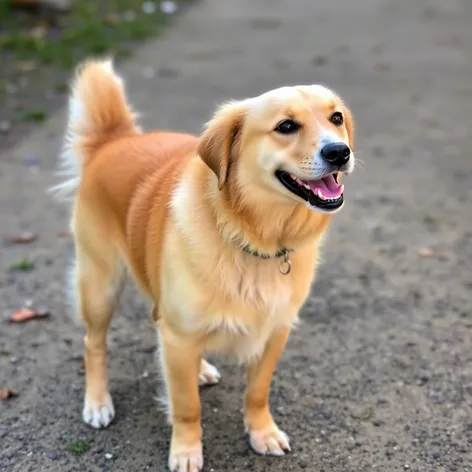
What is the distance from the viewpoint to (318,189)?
2.46 meters

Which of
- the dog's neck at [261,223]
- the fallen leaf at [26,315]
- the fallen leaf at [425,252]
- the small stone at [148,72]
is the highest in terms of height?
the dog's neck at [261,223]

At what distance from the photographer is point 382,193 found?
5.78 metres

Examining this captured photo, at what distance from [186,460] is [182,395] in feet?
0.90

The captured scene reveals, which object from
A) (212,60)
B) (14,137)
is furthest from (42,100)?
(212,60)

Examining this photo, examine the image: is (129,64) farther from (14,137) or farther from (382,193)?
(382,193)

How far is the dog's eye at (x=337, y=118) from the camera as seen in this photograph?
2589mm

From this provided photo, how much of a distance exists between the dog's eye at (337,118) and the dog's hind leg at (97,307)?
46.9 inches

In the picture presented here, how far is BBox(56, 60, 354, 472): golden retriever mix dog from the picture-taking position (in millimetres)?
2492

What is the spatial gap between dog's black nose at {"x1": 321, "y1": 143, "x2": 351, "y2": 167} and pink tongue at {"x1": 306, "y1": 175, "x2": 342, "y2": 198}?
0.10 metres

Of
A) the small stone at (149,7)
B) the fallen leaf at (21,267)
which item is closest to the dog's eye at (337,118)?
the fallen leaf at (21,267)

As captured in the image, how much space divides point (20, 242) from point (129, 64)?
5.51 meters

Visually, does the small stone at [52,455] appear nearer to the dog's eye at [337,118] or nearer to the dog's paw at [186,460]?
the dog's paw at [186,460]

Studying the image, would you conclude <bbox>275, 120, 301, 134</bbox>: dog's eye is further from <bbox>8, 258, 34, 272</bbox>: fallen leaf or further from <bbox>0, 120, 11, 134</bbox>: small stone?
<bbox>0, 120, 11, 134</bbox>: small stone

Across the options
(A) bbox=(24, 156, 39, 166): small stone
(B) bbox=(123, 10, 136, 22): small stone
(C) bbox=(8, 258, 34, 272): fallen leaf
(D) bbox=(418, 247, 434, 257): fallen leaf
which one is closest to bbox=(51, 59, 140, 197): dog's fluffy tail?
(C) bbox=(8, 258, 34, 272): fallen leaf
